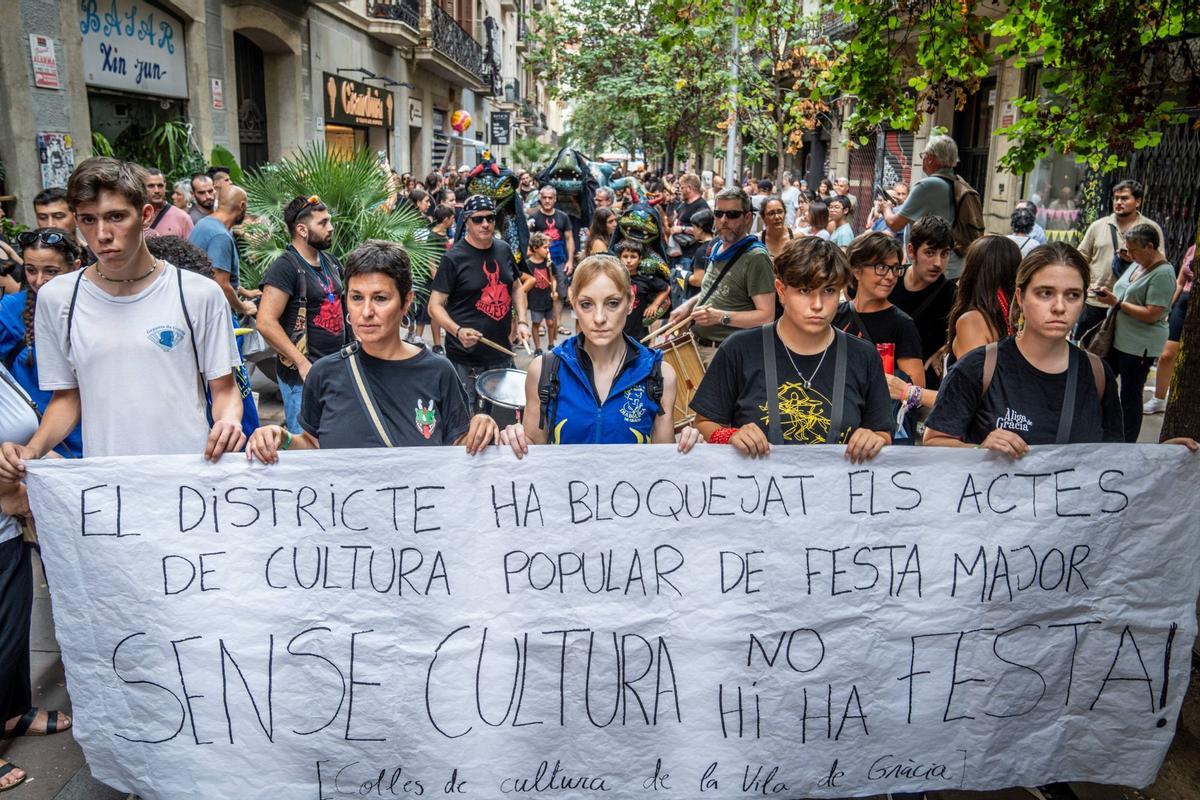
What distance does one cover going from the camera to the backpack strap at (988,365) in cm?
310

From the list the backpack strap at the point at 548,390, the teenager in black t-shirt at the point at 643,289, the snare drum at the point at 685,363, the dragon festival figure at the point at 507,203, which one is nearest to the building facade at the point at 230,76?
the dragon festival figure at the point at 507,203

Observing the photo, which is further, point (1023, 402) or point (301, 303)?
point (301, 303)

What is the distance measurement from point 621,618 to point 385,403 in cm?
104

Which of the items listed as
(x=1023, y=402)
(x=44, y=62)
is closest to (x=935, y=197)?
(x=1023, y=402)

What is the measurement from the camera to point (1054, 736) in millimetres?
3055

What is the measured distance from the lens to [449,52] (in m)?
28.6

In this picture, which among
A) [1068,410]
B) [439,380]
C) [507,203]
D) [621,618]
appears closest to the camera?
→ [621,618]

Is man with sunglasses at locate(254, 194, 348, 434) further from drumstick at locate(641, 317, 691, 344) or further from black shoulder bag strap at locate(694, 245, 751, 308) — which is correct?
black shoulder bag strap at locate(694, 245, 751, 308)

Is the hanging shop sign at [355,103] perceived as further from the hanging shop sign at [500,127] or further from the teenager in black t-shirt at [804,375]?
the teenager in black t-shirt at [804,375]

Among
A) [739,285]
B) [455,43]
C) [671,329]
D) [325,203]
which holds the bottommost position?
[671,329]

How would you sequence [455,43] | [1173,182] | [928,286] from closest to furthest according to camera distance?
[928,286]
[1173,182]
[455,43]

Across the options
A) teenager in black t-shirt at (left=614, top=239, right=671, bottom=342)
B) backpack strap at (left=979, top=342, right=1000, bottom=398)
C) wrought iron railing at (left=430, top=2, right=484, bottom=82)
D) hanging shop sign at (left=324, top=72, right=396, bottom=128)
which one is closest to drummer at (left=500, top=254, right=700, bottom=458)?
backpack strap at (left=979, top=342, right=1000, bottom=398)

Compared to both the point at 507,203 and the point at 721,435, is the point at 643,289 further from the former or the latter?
the point at 721,435

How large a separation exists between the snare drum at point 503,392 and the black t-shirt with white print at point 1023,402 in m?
2.30
